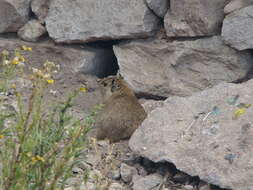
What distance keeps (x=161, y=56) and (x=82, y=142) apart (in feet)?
11.4

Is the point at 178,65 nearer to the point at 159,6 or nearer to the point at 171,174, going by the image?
the point at 159,6

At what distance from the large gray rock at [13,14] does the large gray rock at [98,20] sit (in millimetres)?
339

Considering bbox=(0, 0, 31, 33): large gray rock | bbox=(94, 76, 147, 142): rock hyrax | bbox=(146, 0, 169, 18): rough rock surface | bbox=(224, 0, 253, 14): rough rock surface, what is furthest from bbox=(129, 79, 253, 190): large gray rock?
bbox=(0, 0, 31, 33): large gray rock

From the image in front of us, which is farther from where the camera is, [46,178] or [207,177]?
[207,177]

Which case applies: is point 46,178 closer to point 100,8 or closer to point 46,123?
point 46,123

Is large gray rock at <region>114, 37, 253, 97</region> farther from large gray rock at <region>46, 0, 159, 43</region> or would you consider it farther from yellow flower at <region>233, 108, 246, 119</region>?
yellow flower at <region>233, 108, 246, 119</region>

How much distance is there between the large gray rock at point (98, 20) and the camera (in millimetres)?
6031

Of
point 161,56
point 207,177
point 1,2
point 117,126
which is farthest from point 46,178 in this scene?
point 1,2

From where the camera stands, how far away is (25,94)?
Result: 20.4 feet

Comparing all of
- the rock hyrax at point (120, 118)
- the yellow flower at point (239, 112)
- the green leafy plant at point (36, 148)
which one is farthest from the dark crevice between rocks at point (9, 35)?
the green leafy plant at point (36, 148)

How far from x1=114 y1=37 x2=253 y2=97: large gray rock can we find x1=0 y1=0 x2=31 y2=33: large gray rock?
1.13 m

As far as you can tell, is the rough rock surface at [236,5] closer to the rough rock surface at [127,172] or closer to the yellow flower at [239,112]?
the yellow flower at [239,112]

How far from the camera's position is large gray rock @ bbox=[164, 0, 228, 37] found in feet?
18.6

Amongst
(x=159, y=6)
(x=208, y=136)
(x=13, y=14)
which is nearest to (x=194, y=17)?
(x=159, y=6)
